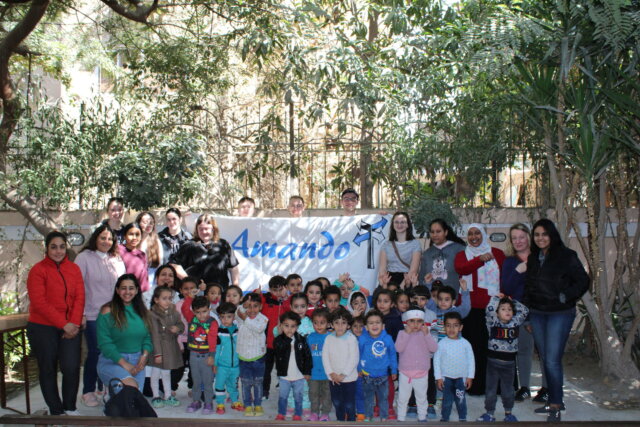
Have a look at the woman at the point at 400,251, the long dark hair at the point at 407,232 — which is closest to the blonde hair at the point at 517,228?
the woman at the point at 400,251

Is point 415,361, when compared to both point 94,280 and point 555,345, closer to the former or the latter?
point 555,345

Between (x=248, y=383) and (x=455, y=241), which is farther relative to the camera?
(x=455, y=241)

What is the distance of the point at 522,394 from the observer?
687cm

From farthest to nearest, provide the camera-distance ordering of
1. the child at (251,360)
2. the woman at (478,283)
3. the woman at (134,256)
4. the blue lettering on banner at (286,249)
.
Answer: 1. the blue lettering on banner at (286,249)
2. the woman at (134,256)
3. the woman at (478,283)
4. the child at (251,360)

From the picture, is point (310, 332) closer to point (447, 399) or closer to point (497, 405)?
point (447, 399)

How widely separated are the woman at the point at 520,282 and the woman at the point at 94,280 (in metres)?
3.62

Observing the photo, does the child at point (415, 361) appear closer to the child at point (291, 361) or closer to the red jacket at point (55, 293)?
the child at point (291, 361)

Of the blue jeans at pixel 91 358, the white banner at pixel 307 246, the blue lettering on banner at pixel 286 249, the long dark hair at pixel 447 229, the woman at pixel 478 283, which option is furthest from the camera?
the blue lettering on banner at pixel 286 249

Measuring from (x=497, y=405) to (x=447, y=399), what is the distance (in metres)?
0.88

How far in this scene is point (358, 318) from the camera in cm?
625

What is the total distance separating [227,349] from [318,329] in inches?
34.3

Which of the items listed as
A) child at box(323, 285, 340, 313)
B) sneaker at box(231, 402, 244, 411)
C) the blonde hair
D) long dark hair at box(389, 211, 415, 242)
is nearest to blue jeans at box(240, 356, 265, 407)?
sneaker at box(231, 402, 244, 411)

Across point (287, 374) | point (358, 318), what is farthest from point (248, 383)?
point (358, 318)

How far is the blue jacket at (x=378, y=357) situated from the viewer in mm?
6082
